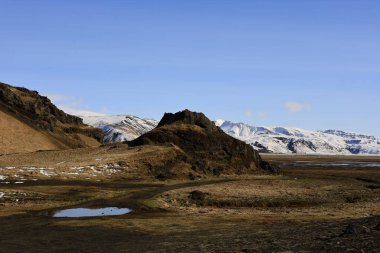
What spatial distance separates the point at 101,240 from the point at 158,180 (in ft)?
158

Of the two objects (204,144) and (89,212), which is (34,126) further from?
(89,212)

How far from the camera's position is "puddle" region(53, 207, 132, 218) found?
38.1 m

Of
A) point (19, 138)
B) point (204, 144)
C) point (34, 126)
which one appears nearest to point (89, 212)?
point (204, 144)

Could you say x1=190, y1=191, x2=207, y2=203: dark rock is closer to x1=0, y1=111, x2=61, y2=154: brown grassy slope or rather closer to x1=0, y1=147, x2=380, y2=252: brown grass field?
x1=0, y1=147, x2=380, y2=252: brown grass field

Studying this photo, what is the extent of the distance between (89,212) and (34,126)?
9921 cm

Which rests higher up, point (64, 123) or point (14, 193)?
point (64, 123)

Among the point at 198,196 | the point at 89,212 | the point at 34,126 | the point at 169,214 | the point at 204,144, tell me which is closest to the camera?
the point at 169,214

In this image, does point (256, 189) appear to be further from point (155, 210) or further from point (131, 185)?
point (155, 210)

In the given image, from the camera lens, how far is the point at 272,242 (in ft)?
77.6

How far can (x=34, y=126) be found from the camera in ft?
436

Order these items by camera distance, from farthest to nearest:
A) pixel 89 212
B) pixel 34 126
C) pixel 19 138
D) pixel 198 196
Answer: pixel 34 126, pixel 19 138, pixel 198 196, pixel 89 212

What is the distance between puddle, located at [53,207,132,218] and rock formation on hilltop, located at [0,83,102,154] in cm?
7410

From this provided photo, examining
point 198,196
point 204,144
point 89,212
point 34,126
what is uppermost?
point 34,126

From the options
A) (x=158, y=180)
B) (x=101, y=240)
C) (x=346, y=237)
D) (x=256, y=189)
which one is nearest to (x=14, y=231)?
(x=101, y=240)
